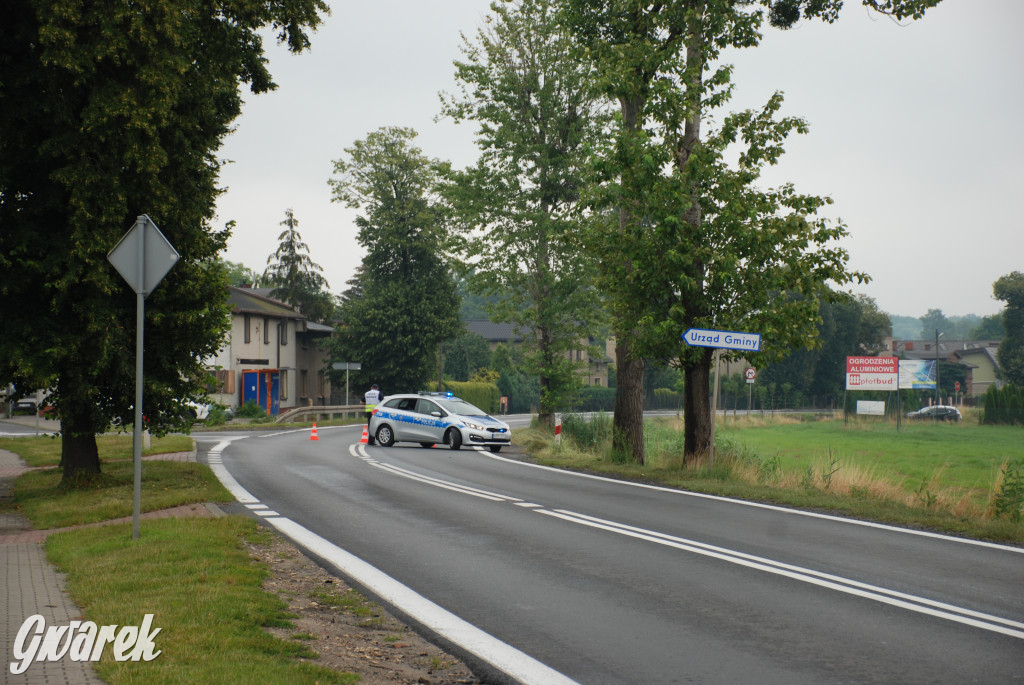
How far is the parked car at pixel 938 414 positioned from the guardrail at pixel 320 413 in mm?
39915

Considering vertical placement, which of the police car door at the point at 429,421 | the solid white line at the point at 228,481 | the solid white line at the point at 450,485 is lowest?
the solid white line at the point at 450,485

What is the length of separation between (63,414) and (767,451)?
2905cm

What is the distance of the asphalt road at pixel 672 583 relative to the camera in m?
5.72

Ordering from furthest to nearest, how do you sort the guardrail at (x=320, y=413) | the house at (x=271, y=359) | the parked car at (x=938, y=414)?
the parked car at (x=938, y=414)
the house at (x=271, y=359)
the guardrail at (x=320, y=413)

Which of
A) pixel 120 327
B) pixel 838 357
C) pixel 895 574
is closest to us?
pixel 895 574

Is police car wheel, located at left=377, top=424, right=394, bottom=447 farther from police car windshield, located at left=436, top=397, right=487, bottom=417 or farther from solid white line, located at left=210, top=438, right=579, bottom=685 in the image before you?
solid white line, located at left=210, top=438, right=579, bottom=685

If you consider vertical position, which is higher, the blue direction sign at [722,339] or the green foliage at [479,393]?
the blue direction sign at [722,339]

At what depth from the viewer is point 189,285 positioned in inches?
543

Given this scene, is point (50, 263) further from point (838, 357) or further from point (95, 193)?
point (838, 357)

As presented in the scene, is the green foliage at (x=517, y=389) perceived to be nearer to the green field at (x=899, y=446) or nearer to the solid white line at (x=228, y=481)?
the green field at (x=899, y=446)

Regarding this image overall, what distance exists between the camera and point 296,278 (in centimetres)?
7656

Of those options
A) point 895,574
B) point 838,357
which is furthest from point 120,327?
point 838,357

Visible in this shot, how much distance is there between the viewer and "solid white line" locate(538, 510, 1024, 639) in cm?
664

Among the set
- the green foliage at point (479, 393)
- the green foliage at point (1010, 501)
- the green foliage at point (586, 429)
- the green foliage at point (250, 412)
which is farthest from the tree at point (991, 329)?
the green foliage at point (1010, 501)
